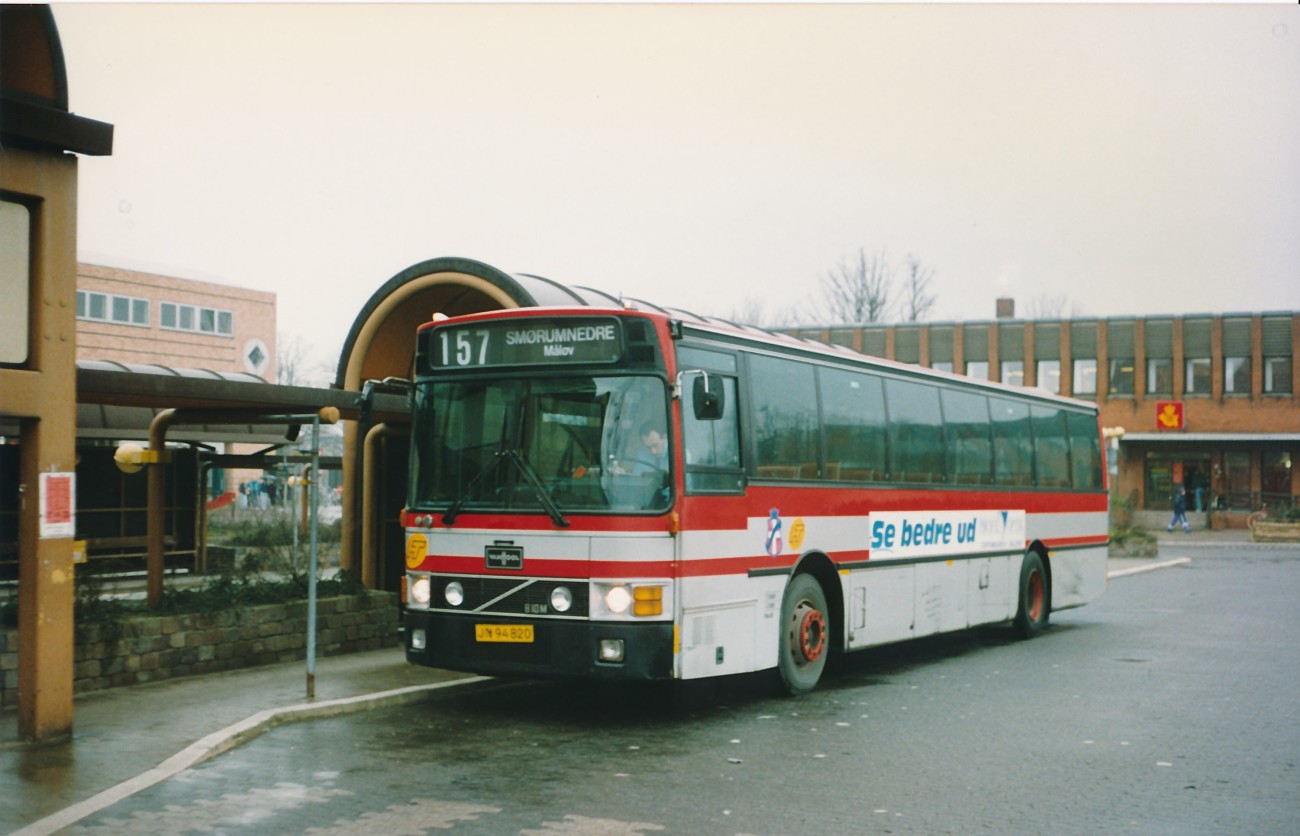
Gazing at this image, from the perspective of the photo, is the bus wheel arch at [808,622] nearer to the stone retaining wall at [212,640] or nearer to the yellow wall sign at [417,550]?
the yellow wall sign at [417,550]

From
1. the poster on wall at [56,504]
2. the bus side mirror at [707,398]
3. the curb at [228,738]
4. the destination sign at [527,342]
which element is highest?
the destination sign at [527,342]

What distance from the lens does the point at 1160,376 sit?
182ft

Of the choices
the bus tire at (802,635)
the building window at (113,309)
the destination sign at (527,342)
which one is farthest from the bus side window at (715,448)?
the building window at (113,309)

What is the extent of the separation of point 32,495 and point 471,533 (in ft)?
10.1

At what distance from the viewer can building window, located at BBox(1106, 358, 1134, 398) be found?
56250mm

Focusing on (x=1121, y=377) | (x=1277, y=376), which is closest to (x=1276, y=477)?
(x=1277, y=376)

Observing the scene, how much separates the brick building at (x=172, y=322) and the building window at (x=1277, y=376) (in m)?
42.8

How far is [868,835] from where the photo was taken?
6840 mm

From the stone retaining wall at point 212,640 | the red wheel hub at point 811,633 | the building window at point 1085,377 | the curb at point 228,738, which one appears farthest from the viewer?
the building window at point 1085,377

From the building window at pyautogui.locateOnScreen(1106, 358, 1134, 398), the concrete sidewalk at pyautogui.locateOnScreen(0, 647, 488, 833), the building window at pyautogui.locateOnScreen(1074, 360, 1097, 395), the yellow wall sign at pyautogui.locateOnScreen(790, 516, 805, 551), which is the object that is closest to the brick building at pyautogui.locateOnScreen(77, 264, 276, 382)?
the building window at pyautogui.locateOnScreen(1074, 360, 1097, 395)

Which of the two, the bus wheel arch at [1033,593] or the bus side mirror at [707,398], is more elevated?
the bus side mirror at [707,398]

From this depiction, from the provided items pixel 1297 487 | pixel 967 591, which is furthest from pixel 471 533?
pixel 1297 487

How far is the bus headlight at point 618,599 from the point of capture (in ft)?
32.3

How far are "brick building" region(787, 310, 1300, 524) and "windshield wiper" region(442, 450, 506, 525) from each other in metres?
45.0
